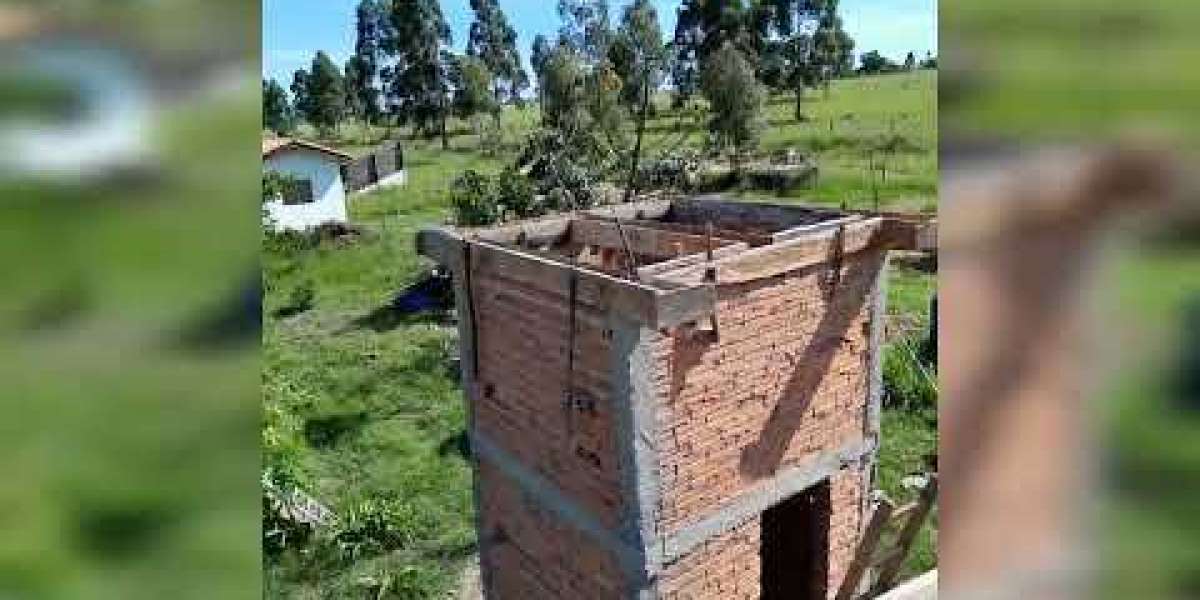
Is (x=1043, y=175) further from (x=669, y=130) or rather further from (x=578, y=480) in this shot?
(x=669, y=130)

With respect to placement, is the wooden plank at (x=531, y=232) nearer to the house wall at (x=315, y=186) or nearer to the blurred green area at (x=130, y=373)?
the blurred green area at (x=130, y=373)

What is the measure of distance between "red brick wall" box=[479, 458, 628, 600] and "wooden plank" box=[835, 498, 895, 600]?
1308mm

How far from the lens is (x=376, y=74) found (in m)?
45.0

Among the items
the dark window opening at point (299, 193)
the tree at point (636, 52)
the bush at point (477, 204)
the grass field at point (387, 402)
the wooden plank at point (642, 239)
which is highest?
the tree at point (636, 52)

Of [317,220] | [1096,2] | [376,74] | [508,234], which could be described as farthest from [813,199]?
[376,74]

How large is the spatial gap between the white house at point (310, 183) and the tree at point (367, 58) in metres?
21.1

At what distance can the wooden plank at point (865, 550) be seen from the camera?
15.4 feet

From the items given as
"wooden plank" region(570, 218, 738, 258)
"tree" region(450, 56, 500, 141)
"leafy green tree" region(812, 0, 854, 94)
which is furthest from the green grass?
"wooden plank" region(570, 218, 738, 258)

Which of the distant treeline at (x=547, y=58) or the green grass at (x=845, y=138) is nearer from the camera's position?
the green grass at (x=845, y=138)

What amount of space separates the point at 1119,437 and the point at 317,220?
78.8ft

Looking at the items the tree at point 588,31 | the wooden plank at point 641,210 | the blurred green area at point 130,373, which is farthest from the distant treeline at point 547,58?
the blurred green area at point 130,373

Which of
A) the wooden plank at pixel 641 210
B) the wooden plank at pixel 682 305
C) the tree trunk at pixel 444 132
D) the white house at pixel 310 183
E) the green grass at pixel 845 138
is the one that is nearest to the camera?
the wooden plank at pixel 682 305

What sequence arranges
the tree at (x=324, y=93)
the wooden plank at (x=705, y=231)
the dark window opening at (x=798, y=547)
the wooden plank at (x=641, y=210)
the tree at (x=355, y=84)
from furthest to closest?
the tree at (x=355, y=84) < the tree at (x=324, y=93) < the wooden plank at (x=641, y=210) < the dark window opening at (x=798, y=547) < the wooden plank at (x=705, y=231)

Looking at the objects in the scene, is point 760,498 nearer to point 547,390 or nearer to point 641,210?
point 547,390
